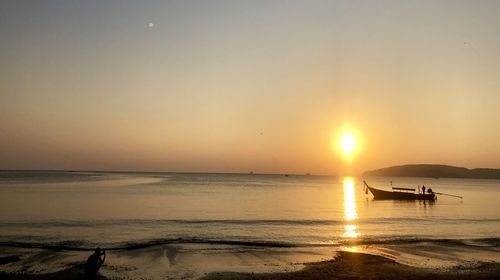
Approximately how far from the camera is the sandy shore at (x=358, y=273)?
16125 millimetres

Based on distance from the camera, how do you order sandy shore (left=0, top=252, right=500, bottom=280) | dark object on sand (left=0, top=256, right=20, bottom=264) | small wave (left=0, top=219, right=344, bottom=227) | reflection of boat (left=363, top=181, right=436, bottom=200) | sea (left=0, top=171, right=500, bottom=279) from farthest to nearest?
reflection of boat (left=363, top=181, right=436, bottom=200) < small wave (left=0, top=219, right=344, bottom=227) < sea (left=0, top=171, right=500, bottom=279) < dark object on sand (left=0, top=256, right=20, bottom=264) < sandy shore (left=0, top=252, right=500, bottom=280)

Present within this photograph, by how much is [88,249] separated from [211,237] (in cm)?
818

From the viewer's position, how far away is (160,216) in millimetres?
40594

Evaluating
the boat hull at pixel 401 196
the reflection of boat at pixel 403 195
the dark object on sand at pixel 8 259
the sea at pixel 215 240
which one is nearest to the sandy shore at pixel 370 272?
the sea at pixel 215 240

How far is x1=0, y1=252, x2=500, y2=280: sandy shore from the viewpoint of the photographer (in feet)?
52.9

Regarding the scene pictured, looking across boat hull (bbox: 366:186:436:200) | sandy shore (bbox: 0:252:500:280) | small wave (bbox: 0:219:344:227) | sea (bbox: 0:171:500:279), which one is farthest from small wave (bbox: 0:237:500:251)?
boat hull (bbox: 366:186:436:200)

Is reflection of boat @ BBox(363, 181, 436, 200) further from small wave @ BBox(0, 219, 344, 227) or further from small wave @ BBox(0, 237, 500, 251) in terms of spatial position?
small wave @ BBox(0, 237, 500, 251)

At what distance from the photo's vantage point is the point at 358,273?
16875 millimetres

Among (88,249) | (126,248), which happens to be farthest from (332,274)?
(88,249)

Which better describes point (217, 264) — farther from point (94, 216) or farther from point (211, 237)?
point (94, 216)

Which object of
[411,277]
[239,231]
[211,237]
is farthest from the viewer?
[239,231]

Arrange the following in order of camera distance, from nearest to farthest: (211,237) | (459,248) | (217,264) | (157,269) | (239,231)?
1. (157,269)
2. (217,264)
3. (459,248)
4. (211,237)
5. (239,231)

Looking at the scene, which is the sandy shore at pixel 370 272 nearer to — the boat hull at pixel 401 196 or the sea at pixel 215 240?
the sea at pixel 215 240

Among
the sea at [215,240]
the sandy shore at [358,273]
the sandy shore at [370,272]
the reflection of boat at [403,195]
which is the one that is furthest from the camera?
the reflection of boat at [403,195]
